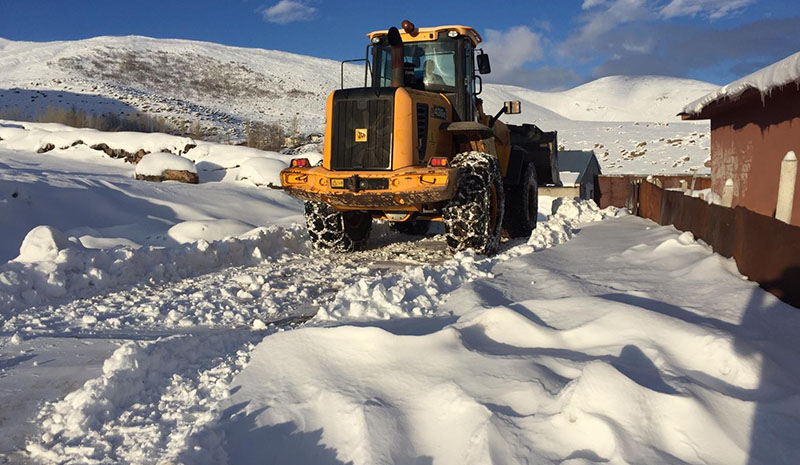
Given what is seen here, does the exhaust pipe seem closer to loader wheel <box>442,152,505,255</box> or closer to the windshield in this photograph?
the windshield

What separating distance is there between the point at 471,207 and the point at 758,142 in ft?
15.2

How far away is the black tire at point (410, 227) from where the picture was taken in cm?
1042

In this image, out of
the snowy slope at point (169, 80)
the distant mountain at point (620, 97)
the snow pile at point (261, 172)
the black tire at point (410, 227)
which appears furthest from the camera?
the distant mountain at point (620, 97)

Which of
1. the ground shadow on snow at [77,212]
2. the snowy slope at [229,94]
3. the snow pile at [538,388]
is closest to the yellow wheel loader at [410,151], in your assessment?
Answer: the ground shadow on snow at [77,212]

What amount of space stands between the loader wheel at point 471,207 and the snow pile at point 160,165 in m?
7.01

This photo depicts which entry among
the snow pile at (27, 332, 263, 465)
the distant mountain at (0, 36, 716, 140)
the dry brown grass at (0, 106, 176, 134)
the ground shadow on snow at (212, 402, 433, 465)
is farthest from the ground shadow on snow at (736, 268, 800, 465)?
the distant mountain at (0, 36, 716, 140)

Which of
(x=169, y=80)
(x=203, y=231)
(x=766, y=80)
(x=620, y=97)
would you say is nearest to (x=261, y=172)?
(x=203, y=231)

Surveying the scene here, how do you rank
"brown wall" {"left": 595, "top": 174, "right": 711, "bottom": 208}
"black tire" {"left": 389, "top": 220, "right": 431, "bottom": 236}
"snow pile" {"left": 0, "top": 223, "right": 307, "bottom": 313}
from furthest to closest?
"brown wall" {"left": 595, "top": 174, "right": 711, "bottom": 208} < "black tire" {"left": 389, "top": 220, "right": 431, "bottom": 236} < "snow pile" {"left": 0, "top": 223, "right": 307, "bottom": 313}

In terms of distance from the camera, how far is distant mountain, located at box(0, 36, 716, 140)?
1473 inches

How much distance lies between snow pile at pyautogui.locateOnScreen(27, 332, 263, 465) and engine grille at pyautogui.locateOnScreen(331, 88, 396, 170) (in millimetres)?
3809

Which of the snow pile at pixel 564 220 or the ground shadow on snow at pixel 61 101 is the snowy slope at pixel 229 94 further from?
the snow pile at pixel 564 220

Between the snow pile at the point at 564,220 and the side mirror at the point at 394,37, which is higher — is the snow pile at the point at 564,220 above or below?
below

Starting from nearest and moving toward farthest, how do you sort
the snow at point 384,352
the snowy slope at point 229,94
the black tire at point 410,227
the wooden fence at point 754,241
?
the snow at point 384,352, the wooden fence at point 754,241, the black tire at point 410,227, the snowy slope at point 229,94

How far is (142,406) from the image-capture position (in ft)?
9.83
